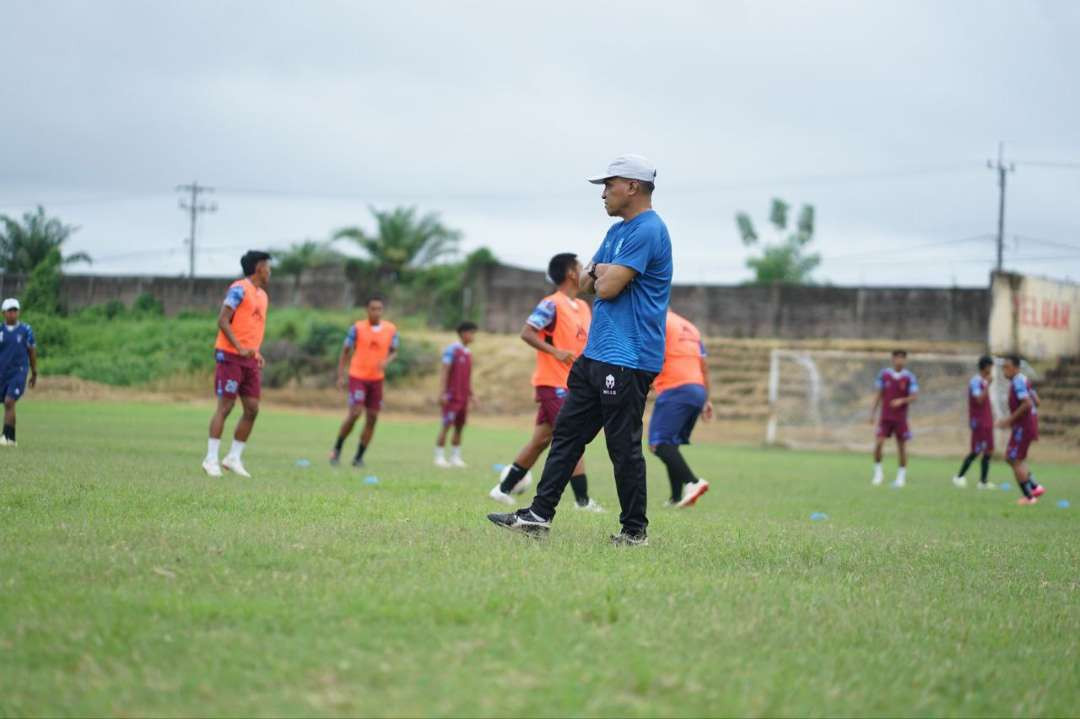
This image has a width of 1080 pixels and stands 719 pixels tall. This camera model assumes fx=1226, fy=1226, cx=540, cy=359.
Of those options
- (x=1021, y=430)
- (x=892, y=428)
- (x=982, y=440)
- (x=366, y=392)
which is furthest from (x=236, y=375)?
(x=982, y=440)

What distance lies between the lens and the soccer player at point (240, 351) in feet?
42.4

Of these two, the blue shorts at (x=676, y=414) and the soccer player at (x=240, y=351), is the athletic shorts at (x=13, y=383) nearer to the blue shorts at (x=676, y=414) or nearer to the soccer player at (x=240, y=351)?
the soccer player at (x=240, y=351)

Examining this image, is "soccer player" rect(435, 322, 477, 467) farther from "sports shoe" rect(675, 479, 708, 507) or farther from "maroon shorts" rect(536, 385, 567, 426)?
"maroon shorts" rect(536, 385, 567, 426)

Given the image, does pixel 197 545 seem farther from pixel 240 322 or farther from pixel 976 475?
pixel 976 475

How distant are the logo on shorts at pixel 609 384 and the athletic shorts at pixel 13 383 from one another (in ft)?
41.9

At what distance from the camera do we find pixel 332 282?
53750 mm

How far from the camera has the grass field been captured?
4238mm

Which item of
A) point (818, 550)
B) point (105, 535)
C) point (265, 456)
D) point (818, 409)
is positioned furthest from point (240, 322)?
point (818, 409)

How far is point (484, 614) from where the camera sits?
5125 millimetres

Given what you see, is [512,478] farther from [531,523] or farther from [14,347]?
[14,347]

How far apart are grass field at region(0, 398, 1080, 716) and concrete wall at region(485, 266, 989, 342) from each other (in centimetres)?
3482

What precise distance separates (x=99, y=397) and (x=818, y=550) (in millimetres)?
38196

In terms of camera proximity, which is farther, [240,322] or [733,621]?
[240,322]

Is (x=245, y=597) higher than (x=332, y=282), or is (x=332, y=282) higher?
(x=332, y=282)
